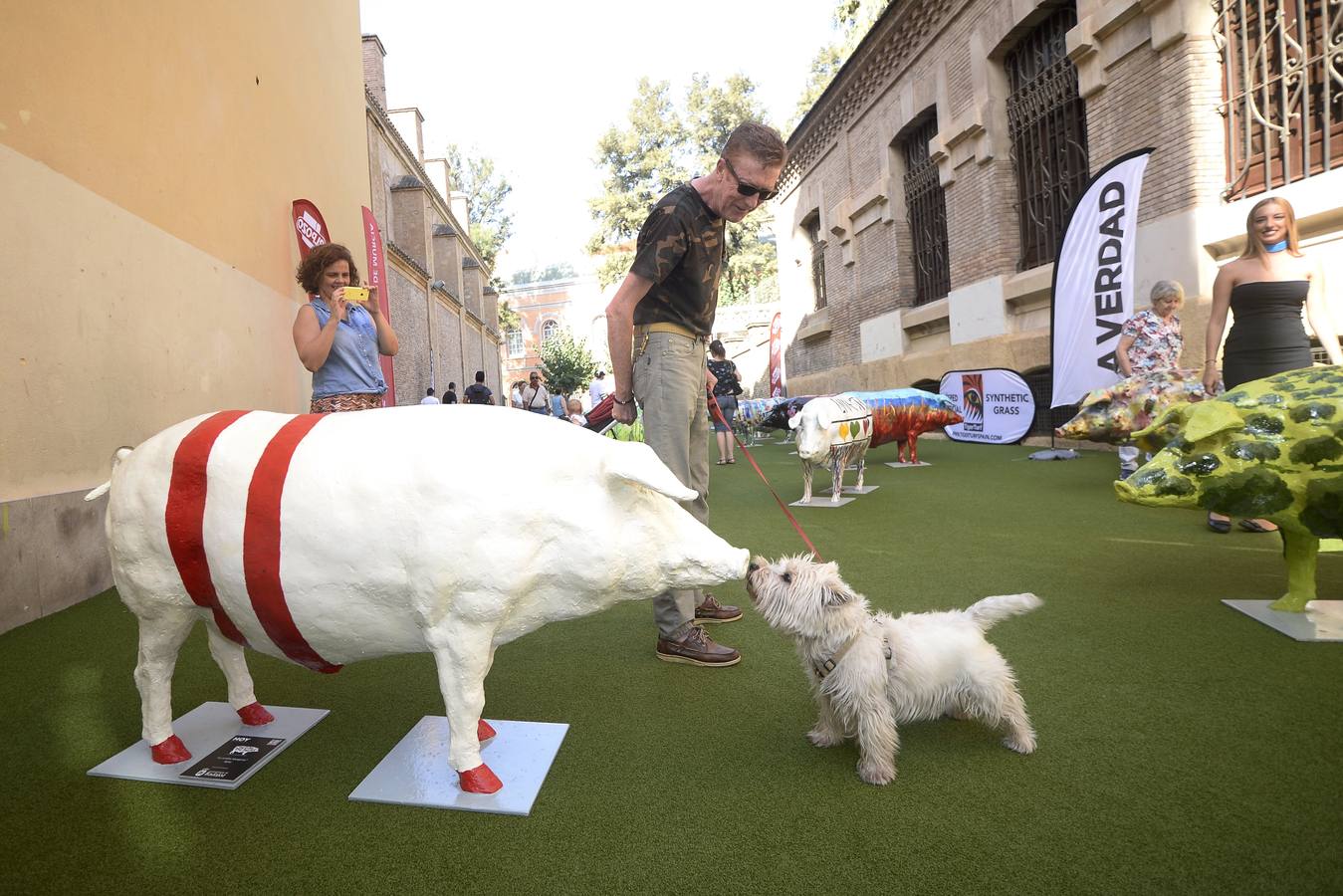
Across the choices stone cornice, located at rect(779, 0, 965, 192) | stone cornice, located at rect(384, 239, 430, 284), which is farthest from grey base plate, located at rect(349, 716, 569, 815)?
stone cornice, located at rect(384, 239, 430, 284)

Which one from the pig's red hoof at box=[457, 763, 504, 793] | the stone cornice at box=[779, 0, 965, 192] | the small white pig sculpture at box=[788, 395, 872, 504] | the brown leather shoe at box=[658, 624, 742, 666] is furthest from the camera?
the stone cornice at box=[779, 0, 965, 192]

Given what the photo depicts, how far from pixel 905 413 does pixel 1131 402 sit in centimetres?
264

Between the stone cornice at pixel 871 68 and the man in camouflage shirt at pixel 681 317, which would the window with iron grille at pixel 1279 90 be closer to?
the stone cornice at pixel 871 68

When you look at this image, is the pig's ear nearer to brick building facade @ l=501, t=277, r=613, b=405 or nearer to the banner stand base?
the banner stand base

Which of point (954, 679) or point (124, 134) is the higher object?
point (124, 134)

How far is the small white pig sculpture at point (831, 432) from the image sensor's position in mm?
5676

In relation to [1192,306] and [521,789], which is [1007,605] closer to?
[521,789]

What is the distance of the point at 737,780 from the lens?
1863 mm

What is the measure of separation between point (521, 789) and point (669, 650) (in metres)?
0.97

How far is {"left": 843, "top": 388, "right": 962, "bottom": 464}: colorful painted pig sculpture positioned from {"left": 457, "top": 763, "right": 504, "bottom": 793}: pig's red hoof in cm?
605

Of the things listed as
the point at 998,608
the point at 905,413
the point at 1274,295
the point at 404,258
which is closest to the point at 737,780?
the point at 998,608

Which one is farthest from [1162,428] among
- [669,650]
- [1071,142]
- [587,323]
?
[587,323]

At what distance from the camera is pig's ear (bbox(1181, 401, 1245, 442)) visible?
2.52 metres

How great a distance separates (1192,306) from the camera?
717cm
